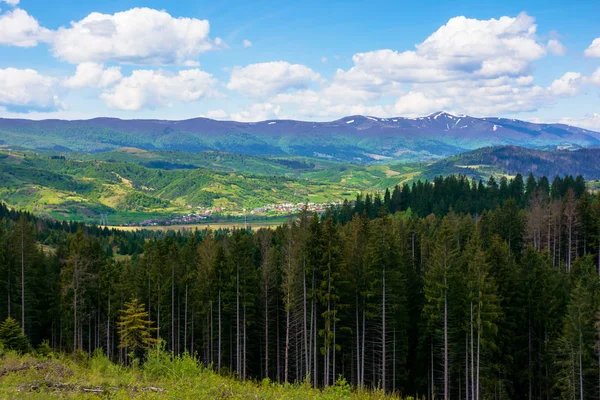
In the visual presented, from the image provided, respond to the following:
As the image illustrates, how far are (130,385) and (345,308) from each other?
27514mm

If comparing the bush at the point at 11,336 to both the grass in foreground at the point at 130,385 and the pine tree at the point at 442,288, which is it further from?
the pine tree at the point at 442,288

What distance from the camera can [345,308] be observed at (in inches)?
1842

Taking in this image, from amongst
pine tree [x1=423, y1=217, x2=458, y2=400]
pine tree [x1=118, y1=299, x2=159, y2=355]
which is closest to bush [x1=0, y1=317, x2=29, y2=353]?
pine tree [x1=118, y1=299, x2=159, y2=355]

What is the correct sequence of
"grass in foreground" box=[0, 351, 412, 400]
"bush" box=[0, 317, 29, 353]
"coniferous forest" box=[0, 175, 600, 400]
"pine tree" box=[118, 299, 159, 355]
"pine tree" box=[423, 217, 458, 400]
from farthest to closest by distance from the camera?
"pine tree" box=[118, 299, 159, 355] → "pine tree" box=[423, 217, 458, 400] → "coniferous forest" box=[0, 175, 600, 400] → "bush" box=[0, 317, 29, 353] → "grass in foreground" box=[0, 351, 412, 400]

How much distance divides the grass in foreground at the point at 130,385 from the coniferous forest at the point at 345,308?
15.8 m

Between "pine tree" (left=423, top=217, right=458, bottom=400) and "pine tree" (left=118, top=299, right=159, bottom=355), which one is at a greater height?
"pine tree" (left=423, top=217, right=458, bottom=400)

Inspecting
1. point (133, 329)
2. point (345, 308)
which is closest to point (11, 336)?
point (133, 329)

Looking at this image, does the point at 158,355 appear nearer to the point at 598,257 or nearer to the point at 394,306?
the point at 394,306

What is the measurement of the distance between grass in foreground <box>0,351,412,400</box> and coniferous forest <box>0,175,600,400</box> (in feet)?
51.9

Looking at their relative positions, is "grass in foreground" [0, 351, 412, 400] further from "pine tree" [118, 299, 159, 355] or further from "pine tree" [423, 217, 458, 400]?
"pine tree" [118, 299, 159, 355]

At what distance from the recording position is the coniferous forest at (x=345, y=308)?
43.7m

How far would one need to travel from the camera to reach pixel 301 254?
Answer: 44188 mm

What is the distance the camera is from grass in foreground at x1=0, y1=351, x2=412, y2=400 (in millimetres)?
19672

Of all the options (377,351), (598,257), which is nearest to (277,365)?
(377,351)
